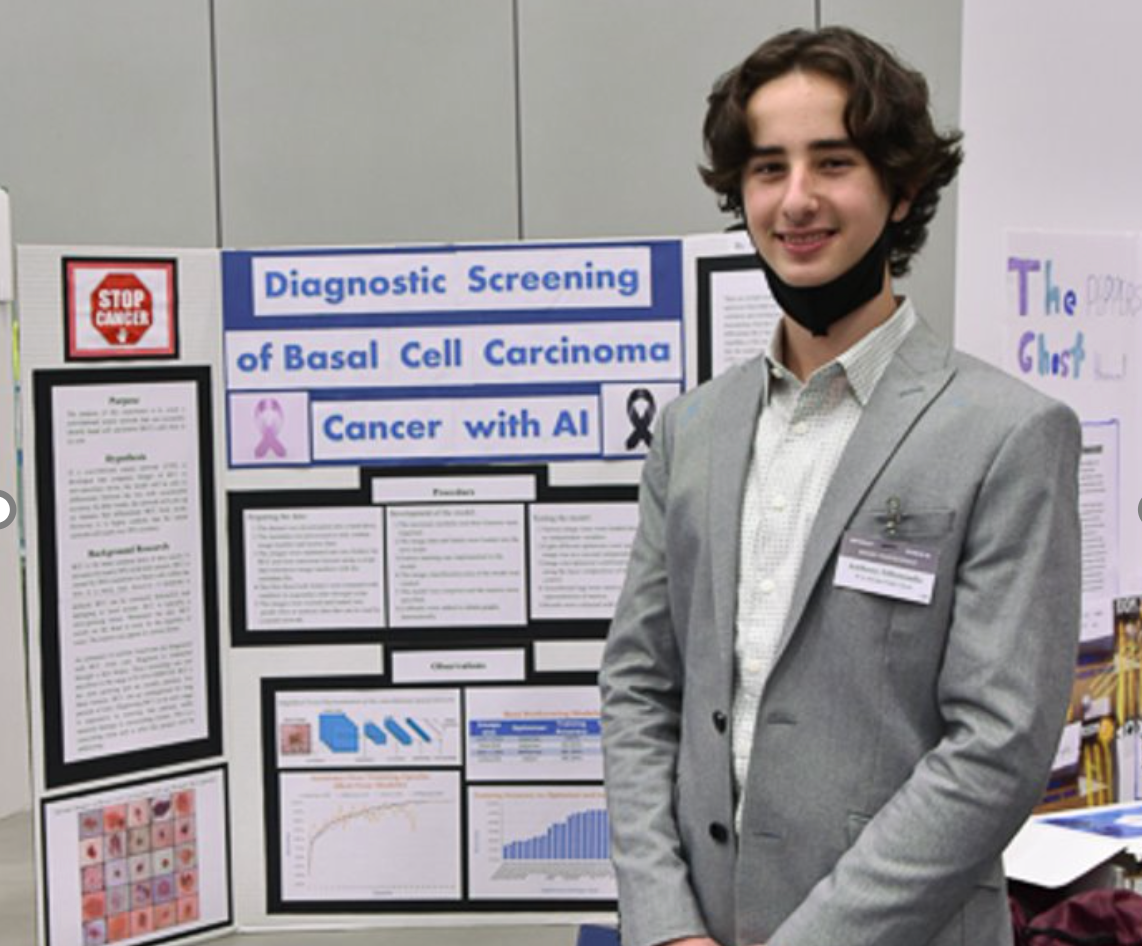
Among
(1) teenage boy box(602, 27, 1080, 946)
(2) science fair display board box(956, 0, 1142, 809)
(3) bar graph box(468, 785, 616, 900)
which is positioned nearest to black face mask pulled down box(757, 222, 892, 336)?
(1) teenage boy box(602, 27, 1080, 946)

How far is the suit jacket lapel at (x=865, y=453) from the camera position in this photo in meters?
1.38

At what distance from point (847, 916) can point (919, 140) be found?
0.81 meters

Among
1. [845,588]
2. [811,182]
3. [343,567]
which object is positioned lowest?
[343,567]

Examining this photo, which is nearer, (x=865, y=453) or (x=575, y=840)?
(x=865, y=453)

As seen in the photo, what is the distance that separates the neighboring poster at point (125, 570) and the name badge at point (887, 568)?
6.49 ft

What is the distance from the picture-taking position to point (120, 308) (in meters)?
2.90

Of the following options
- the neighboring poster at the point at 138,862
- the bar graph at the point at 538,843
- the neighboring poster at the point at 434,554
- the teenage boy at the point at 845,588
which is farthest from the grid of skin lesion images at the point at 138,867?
the teenage boy at the point at 845,588

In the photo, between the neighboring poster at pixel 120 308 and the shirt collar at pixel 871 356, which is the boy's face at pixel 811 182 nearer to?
the shirt collar at pixel 871 356

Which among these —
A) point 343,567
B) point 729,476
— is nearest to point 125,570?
point 343,567

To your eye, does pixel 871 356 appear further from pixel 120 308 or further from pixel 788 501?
pixel 120 308

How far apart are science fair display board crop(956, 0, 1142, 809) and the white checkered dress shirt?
135 centimetres

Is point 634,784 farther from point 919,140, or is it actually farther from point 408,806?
point 408,806

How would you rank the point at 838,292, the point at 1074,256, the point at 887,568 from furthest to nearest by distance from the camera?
1. the point at 1074,256
2. the point at 838,292
3. the point at 887,568

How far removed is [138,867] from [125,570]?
678 mm
